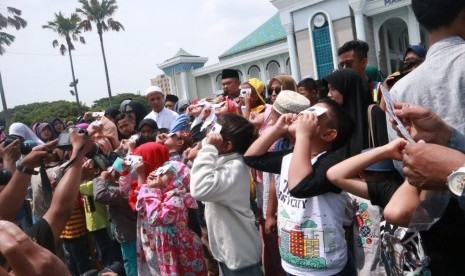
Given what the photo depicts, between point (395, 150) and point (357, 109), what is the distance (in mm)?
1503

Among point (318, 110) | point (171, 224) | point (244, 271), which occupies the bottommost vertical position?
point (244, 271)

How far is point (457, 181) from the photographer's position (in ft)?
3.63

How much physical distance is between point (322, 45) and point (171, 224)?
2016 cm

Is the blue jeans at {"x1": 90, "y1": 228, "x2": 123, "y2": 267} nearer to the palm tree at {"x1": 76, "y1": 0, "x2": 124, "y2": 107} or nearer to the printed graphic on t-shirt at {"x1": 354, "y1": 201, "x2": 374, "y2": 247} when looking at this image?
the printed graphic on t-shirt at {"x1": 354, "y1": 201, "x2": 374, "y2": 247}

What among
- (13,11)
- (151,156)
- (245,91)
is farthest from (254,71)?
(151,156)

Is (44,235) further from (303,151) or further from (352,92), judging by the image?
(352,92)

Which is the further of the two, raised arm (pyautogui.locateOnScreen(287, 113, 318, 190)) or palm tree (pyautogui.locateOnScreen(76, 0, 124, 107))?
palm tree (pyautogui.locateOnScreen(76, 0, 124, 107))

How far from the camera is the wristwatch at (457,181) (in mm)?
1096

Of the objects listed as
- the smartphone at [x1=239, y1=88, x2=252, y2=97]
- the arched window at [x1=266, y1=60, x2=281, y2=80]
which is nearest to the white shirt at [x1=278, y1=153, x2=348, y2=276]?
the smartphone at [x1=239, y1=88, x2=252, y2=97]

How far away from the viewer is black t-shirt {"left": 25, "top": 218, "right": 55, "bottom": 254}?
6.20 feet

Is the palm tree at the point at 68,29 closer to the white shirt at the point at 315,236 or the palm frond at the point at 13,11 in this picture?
the palm frond at the point at 13,11

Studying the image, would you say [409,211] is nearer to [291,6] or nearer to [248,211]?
[248,211]

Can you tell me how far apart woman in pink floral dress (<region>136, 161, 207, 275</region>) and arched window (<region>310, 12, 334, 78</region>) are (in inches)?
759

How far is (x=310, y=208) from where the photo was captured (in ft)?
6.59
